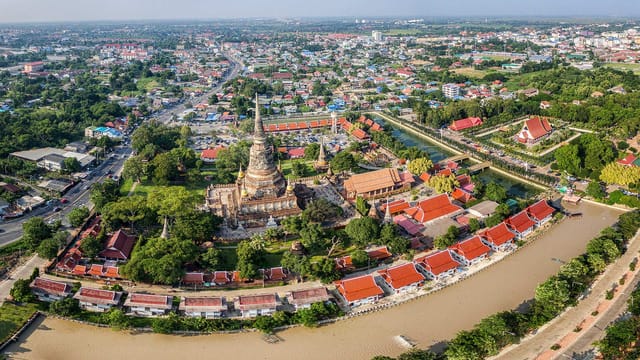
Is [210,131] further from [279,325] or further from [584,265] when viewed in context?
[584,265]

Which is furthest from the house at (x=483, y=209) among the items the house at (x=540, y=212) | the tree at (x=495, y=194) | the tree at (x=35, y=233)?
the tree at (x=35, y=233)

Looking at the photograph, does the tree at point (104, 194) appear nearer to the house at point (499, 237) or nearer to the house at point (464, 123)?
the house at point (499, 237)

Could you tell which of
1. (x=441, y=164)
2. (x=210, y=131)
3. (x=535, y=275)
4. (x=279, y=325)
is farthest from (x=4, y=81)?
(x=535, y=275)

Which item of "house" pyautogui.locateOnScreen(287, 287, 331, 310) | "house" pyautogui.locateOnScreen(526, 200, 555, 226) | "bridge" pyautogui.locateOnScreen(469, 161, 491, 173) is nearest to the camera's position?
"house" pyautogui.locateOnScreen(287, 287, 331, 310)

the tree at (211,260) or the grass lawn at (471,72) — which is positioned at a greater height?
the grass lawn at (471,72)

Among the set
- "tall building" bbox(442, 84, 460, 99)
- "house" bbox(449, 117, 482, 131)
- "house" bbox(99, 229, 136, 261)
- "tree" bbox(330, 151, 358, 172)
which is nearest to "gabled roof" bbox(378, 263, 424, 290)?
"house" bbox(99, 229, 136, 261)

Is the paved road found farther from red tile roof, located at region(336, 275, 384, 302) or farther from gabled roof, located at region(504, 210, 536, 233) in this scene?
gabled roof, located at region(504, 210, 536, 233)

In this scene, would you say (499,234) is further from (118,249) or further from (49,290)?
(49,290)
